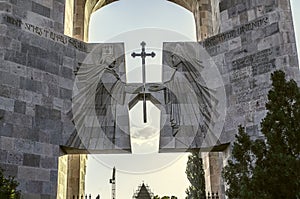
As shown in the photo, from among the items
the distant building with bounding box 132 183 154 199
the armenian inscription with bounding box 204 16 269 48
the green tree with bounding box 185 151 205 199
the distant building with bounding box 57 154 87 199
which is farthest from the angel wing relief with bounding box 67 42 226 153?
the distant building with bounding box 132 183 154 199

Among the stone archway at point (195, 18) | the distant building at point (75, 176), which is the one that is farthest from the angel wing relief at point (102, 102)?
the stone archway at point (195, 18)

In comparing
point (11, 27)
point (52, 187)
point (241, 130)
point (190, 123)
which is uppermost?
point (11, 27)

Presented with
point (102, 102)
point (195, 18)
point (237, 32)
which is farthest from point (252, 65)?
point (195, 18)

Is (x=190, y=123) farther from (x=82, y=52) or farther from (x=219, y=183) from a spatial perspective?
(x=82, y=52)

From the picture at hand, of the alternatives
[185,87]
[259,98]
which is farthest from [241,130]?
[185,87]

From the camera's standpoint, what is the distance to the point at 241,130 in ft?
19.9

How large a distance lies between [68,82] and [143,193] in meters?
15.0

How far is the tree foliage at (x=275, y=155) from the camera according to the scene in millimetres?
5211

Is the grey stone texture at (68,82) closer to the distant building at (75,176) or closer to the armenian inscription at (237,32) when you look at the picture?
the armenian inscription at (237,32)

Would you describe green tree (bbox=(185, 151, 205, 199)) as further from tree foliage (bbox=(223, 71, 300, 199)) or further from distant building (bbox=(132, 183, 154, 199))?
distant building (bbox=(132, 183, 154, 199))

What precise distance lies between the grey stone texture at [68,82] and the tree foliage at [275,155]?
414cm

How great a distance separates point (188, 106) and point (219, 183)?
280 cm

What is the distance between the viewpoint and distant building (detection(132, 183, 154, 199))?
78.8ft

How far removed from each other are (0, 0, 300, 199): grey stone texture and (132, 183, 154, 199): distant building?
1421 centimetres
